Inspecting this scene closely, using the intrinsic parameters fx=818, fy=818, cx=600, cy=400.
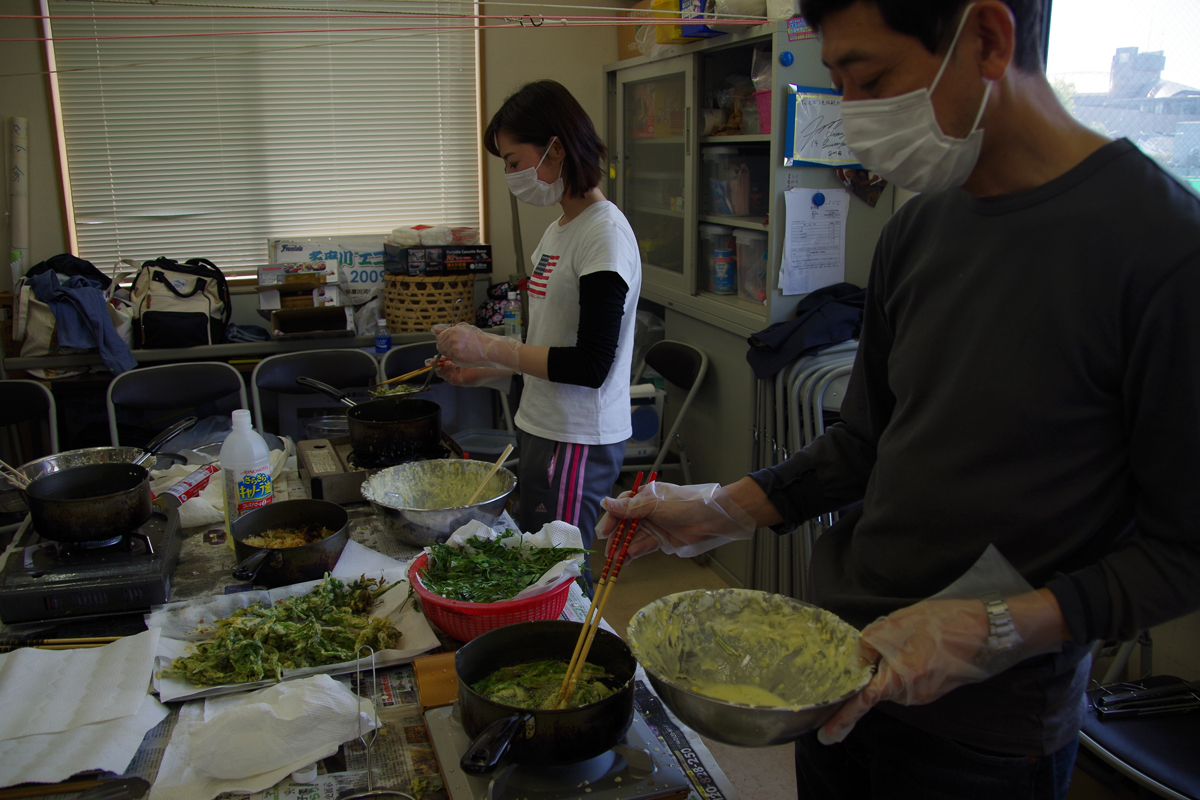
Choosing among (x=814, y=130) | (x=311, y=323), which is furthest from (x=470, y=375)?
(x=311, y=323)

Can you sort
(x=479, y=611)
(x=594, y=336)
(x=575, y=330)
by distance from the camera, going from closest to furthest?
1. (x=479, y=611)
2. (x=594, y=336)
3. (x=575, y=330)

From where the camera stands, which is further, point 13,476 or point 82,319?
point 82,319

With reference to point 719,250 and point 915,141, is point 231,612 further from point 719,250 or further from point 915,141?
point 719,250

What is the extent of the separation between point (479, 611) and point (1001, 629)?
0.72 metres

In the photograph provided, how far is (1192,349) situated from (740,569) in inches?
102

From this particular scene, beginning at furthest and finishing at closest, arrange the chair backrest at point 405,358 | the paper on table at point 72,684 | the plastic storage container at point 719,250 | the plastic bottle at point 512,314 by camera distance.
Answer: the plastic bottle at point 512,314
the chair backrest at point 405,358
the plastic storage container at point 719,250
the paper on table at point 72,684

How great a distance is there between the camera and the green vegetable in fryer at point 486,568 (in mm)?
1307

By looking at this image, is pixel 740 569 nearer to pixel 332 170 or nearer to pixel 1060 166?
pixel 1060 166

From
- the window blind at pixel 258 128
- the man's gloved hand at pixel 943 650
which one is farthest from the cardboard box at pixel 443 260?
the man's gloved hand at pixel 943 650

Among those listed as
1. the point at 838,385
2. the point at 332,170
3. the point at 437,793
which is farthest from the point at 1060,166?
the point at 332,170

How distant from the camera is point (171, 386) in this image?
3.25 meters

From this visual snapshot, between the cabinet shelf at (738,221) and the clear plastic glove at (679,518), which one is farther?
the cabinet shelf at (738,221)

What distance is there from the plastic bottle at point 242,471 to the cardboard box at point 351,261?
248 cm

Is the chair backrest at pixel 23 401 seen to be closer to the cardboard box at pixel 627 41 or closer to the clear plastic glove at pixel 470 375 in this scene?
the clear plastic glove at pixel 470 375
